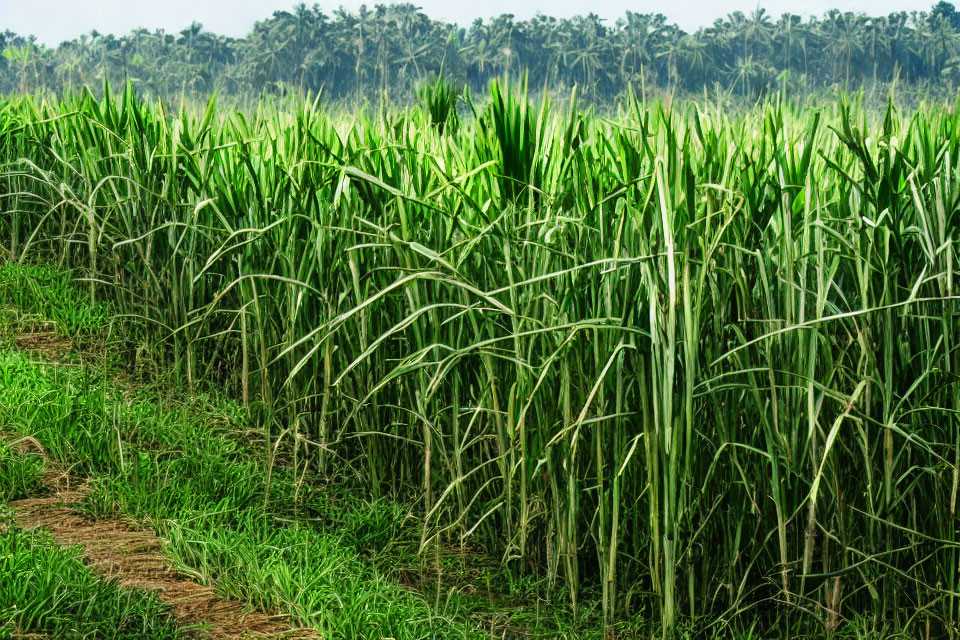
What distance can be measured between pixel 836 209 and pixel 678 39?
6129cm

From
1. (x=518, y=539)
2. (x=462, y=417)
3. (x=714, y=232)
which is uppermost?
(x=714, y=232)

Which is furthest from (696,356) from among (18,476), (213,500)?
(18,476)

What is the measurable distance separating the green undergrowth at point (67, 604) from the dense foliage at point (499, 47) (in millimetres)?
48874

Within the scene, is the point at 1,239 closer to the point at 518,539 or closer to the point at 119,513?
the point at 119,513

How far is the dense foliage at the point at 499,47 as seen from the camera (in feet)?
168

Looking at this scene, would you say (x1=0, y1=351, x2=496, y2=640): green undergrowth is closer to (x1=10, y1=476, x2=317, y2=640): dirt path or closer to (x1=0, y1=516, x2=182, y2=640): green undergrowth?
(x1=10, y1=476, x2=317, y2=640): dirt path

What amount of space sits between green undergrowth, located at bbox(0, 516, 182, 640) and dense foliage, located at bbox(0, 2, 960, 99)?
48874mm

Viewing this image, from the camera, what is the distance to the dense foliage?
168 ft

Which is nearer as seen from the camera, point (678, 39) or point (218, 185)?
point (218, 185)

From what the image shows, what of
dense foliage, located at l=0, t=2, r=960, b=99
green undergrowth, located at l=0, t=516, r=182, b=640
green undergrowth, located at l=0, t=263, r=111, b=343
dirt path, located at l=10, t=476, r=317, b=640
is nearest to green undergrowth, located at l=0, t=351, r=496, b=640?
dirt path, located at l=10, t=476, r=317, b=640

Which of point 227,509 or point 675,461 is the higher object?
point 675,461

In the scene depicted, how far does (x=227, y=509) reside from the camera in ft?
8.93

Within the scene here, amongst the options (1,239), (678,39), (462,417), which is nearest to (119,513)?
(462,417)

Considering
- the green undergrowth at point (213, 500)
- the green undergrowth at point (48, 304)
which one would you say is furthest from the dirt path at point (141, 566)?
the green undergrowth at point (48, 304)
